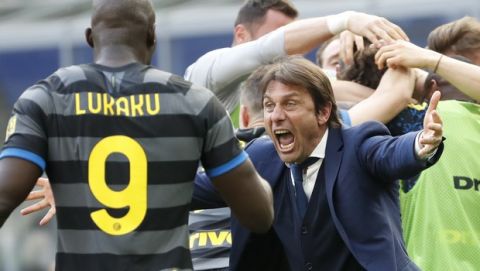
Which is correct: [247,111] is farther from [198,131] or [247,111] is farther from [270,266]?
[198,131]

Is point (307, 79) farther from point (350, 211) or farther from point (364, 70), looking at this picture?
point (364, 70)

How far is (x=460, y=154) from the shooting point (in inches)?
264

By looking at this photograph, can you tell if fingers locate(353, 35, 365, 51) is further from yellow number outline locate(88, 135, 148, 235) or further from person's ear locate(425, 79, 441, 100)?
yellow number outline locate(88, 135, 148, 235)

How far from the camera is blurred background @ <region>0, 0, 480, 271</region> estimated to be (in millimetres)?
12289

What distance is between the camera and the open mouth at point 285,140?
18.8 feet

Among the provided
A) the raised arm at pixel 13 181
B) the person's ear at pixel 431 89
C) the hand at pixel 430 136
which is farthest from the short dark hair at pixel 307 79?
the raised arm at pixel 13 181

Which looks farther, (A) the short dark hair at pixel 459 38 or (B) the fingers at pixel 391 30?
(A) the short dark hair at pixel 459 38

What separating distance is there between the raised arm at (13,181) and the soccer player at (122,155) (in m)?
0.03

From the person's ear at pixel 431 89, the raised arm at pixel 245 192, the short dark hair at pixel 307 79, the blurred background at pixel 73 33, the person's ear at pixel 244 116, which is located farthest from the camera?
the blurred background at pixel 73 33

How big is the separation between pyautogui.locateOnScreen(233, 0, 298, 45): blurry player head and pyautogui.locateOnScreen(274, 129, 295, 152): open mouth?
233 cm

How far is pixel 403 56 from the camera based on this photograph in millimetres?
6387

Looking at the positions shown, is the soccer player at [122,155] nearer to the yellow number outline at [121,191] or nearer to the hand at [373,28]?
the yellow number outline at [121,191]

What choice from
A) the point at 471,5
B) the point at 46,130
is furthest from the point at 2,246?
the point at 46,130

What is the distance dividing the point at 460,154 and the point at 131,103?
8.24 ft
